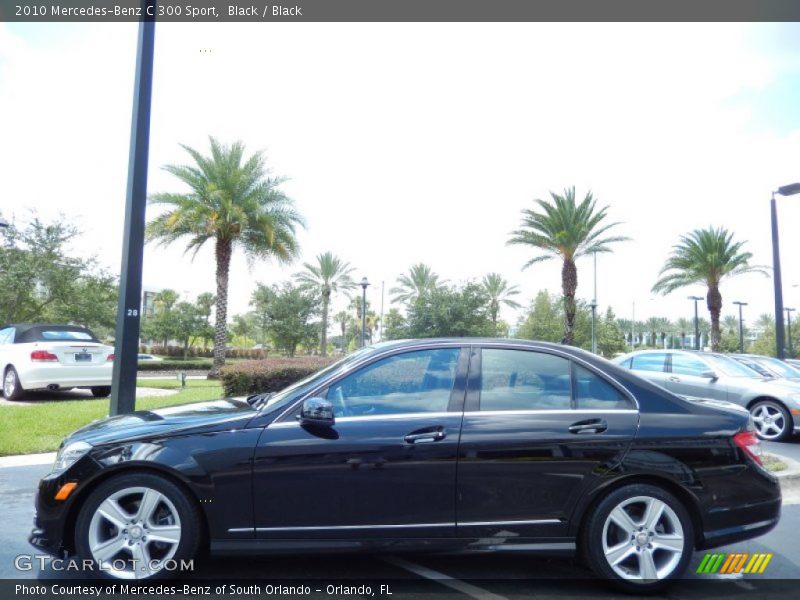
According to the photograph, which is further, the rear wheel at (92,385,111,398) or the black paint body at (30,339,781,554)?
the rear wheel at (92,385,111,398)

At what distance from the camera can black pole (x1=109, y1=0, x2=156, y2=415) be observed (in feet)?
21.5

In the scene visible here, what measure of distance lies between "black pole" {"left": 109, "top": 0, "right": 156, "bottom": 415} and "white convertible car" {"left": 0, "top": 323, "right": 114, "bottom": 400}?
5.00 meters

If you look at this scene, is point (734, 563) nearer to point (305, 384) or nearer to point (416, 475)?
point (416, 475)

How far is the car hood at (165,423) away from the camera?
3.57 meters

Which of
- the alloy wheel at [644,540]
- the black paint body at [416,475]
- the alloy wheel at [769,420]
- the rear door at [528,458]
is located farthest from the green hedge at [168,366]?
the alloy wheel at [644,540]

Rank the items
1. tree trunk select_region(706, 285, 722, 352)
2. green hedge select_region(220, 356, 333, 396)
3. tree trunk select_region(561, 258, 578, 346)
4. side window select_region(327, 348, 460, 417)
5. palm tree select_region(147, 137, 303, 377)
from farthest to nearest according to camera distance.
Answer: tree trunk select_region(706, 285, 722, 352), tree trunk select_region(561, 258, 578, 346), palm tree select_region(147, 137, 303, 377), green hedge select_region(220, 356, 333, 396), side window select_region(327, 348, 460, 417)

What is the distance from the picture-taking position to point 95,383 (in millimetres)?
11227

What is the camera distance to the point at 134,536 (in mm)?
3465

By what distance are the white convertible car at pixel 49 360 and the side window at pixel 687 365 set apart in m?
10.5

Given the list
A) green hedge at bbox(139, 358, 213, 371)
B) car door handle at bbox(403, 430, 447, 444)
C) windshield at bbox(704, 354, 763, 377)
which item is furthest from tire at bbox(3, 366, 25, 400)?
green hedge at bbox(139, 358, 213, 371)

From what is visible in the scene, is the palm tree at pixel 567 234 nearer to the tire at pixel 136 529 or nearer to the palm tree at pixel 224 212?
the palm tree at pixel 224 212

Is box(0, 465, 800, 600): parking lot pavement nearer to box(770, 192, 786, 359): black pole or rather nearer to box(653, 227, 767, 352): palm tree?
box(770, 192, 786, 359): black pole

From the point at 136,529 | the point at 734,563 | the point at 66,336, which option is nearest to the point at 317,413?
the point at 136,529

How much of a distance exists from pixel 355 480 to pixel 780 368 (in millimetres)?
10695
